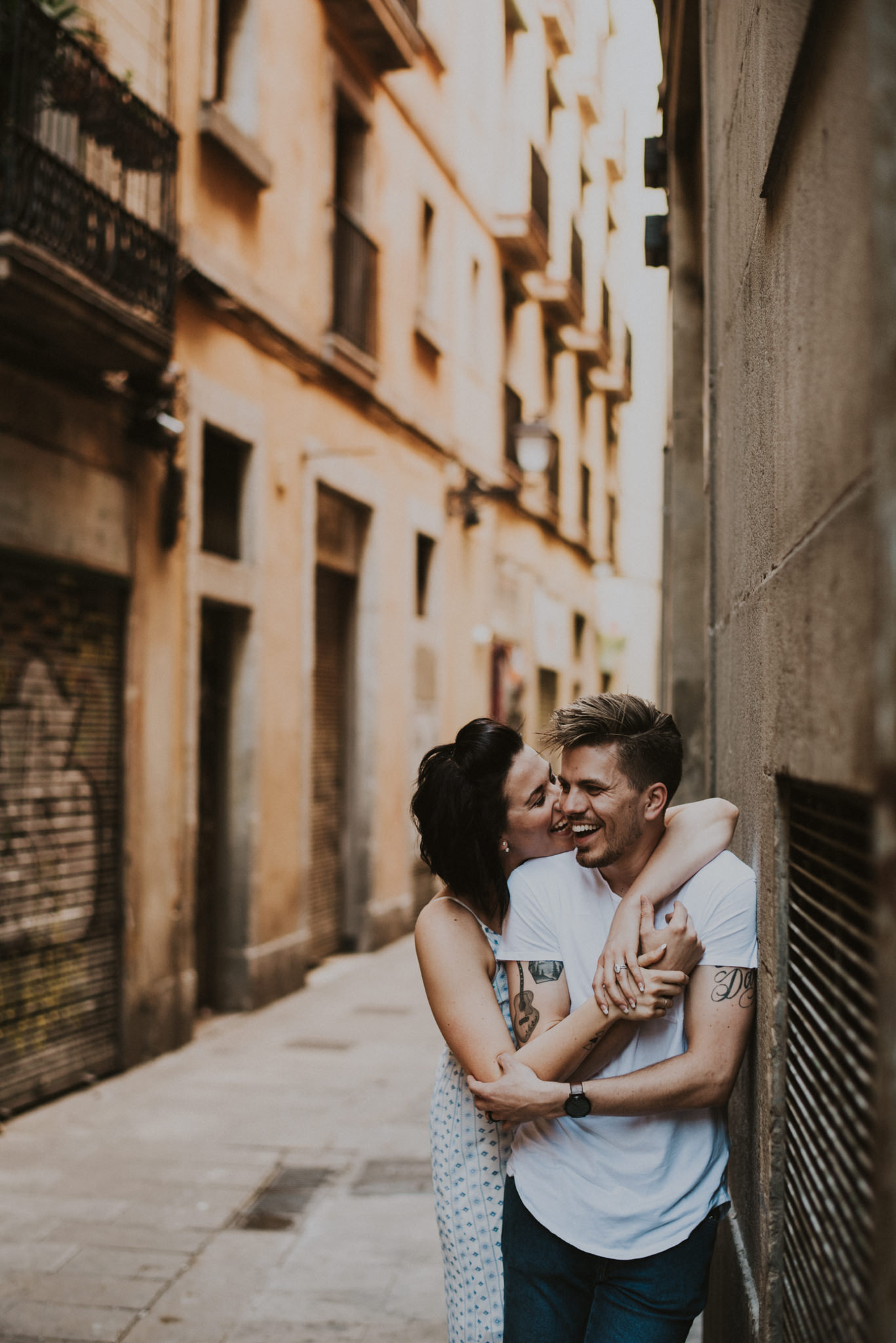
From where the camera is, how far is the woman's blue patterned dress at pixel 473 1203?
10.1 feet

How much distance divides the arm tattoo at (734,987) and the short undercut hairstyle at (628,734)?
1.24 ft

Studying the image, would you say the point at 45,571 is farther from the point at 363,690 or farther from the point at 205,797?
the point at 363,690

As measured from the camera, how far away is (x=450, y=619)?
16.2m

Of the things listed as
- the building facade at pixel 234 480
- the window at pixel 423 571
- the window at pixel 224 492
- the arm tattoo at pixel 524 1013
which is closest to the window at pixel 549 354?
the building facade at pixel 234 480

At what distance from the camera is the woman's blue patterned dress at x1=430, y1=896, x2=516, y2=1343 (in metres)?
3.08

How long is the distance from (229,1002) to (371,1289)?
17.2 feet

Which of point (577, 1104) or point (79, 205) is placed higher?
point (79, 205)

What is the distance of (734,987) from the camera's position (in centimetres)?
268

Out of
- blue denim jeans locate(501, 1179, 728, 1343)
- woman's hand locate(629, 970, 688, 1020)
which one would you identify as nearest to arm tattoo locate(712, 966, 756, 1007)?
woman's hand locate(629, 970, 688, 1020)

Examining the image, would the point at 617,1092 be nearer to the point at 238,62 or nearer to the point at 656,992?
the point at 656,992

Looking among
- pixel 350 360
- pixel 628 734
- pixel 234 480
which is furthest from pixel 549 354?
pixel 628 734

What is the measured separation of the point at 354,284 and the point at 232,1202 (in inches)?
349

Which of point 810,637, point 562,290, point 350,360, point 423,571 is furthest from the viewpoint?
point 562,290

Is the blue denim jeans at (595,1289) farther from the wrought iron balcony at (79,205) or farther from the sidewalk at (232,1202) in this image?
the wrought iron balcony at (79,205)
